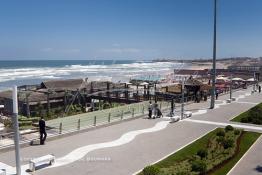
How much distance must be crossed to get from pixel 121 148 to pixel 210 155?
436cm

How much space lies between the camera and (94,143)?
16.2 meters

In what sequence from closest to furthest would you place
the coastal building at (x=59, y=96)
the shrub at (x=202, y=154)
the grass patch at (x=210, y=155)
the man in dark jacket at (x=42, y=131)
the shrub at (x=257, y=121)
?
1. the grass patch at (x=210, y=155)
2. the shrub at (x=202, y=154)
3. the man in dark jacket at (x=42, y=131)
4. the shrub at (x=257, y=121)
5. the coastal building at (x=59, y=96)

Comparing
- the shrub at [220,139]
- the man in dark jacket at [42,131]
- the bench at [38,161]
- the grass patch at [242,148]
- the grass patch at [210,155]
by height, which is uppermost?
the man in dark jacket at [42,131]

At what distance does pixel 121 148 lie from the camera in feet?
51.3

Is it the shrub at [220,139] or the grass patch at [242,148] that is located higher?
the shrub at [220,139]

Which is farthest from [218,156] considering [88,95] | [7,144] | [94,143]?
[88,95]

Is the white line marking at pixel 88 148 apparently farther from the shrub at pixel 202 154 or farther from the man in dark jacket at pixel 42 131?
the shrub at pixel 202 154

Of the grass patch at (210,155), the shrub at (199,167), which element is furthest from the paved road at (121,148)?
the shrub at (199,167)

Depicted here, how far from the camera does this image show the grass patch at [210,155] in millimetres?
12391

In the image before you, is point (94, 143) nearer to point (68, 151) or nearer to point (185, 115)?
point (68, 151)

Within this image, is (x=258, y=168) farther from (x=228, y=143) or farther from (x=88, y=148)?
(x=88, y=148)

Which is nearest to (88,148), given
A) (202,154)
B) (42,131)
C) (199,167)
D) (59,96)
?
(42,131)

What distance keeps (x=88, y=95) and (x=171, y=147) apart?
65.0 ft

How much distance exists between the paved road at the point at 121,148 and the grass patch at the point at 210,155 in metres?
0.63
